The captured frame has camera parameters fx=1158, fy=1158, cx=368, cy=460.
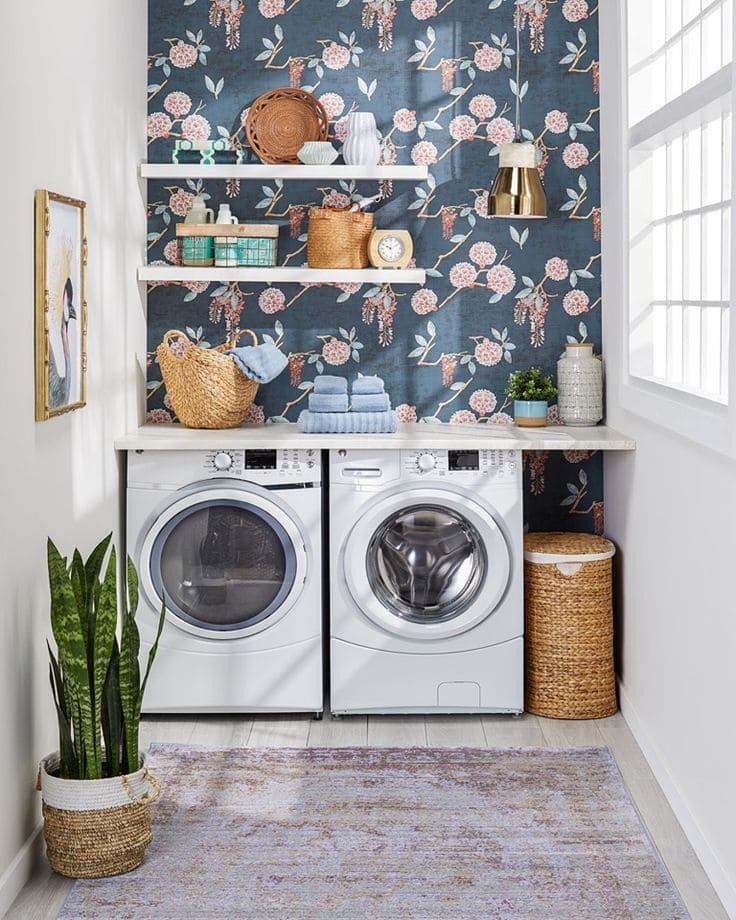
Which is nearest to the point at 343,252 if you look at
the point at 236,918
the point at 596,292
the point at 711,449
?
the point at 596,292

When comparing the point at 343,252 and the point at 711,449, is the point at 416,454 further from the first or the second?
the point at 711,449

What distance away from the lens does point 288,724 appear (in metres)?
3.89

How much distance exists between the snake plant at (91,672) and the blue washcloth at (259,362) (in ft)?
3.97

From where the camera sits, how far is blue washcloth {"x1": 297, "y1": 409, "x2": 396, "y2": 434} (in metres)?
3.89

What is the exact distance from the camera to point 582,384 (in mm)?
4195

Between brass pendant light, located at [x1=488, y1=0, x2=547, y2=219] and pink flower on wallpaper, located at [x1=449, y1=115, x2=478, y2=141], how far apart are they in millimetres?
234

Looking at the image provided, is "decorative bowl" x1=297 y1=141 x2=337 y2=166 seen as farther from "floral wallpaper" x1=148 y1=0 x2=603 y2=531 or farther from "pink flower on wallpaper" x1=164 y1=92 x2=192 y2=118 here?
"pink flower on wallpaper" x1=164 y1=92 x2=192 y2=118

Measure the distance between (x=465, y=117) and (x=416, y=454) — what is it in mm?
1354

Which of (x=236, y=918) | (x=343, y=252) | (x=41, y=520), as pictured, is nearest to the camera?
(x=236, y=918)

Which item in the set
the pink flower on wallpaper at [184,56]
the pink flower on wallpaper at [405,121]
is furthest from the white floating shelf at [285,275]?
the pink flower on wallpaper at [184,56]

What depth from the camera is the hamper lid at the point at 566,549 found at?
12.7 ft

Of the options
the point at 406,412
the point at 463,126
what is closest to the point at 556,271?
the point at 463,126

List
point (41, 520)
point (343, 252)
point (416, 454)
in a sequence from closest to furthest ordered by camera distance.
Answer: point (41, 520) < point (416, 454) < point (343, 252)

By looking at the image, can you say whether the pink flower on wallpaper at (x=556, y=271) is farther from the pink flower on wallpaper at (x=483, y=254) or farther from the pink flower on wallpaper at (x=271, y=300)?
the pink flower on wallpaper at (x=271, y=300)
